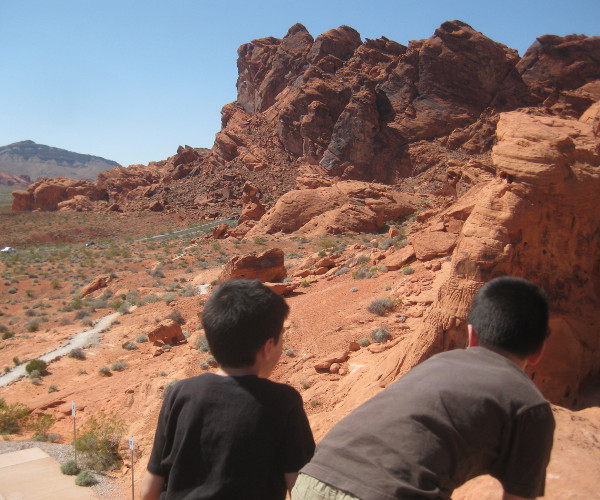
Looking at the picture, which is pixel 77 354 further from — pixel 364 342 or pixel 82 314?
pixel 364 342

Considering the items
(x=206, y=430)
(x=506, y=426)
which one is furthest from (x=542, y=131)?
(x=206, y=430)

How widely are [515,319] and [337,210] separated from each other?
29.7m

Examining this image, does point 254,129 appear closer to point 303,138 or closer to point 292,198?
point 303,138

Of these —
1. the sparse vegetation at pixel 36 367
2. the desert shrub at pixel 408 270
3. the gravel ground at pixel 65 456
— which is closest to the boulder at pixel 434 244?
the desert shrub at pixel 408 270

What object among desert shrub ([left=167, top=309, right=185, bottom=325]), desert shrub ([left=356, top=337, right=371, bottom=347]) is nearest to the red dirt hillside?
desert shrub ([left=356, top=337, right=371, bottom=347])

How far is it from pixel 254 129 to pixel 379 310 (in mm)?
56015

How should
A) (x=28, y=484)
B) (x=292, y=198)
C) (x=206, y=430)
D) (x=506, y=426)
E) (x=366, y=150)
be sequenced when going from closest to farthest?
(x=506, y=426), (x=206, y=430), (x=28, y=484), (x=292, y=198), (x=366, y=150)

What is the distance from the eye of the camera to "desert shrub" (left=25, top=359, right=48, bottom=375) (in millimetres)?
13740

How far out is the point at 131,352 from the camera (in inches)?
574

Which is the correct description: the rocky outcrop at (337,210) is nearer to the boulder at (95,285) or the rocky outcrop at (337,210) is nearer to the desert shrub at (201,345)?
the boulder at (95,285)

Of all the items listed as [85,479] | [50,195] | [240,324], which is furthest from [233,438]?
[50,195]

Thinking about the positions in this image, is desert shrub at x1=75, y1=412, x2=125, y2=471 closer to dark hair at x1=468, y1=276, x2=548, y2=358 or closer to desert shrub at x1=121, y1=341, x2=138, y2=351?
desert shrub at x1=121, y1=341, x2=138, y2=351

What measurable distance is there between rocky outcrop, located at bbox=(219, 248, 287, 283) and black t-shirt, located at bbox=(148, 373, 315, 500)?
51.6ft

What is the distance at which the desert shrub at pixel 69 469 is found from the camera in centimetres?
771
